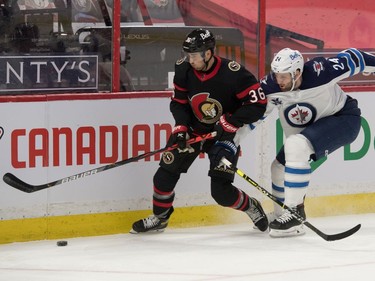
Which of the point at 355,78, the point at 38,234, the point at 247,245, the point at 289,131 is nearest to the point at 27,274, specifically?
the point at 38,234

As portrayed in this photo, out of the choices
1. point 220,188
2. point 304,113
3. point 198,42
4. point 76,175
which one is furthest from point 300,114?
point 76,175

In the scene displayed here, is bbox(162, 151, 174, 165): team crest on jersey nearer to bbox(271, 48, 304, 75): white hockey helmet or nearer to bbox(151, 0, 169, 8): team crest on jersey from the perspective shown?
bbox(271, 48, 304, 75): white hockey helmet

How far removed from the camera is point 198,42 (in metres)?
5.59

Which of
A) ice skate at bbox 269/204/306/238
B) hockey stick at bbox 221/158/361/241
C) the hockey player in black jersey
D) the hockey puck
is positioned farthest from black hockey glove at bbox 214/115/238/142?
the hockey puck

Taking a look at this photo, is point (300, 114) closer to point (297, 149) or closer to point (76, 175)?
point (297, 149)

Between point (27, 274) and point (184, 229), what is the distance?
1355 mm

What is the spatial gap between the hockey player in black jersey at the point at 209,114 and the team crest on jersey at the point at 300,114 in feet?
0.67

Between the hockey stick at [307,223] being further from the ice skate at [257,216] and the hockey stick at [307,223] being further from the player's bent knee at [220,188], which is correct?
the ice skate at [257,216]

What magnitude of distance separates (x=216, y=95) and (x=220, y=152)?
0.92 feet

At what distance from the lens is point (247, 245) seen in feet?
18.5

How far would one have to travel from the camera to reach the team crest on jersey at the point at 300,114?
19.2 feet

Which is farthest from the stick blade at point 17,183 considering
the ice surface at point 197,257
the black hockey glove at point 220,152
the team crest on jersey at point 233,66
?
the team crest on jersey at point 233,66

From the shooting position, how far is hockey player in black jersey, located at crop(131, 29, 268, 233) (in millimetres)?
5656

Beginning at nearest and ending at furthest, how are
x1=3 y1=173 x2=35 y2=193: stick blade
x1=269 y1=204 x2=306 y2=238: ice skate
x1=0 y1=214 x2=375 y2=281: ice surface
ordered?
x1=0 y1=214 x2=375 y2=281: ice surface
x1=3 y1=173 x2=35 y2=193: stick blade
x1=269 y1=204 x2=306 y2=238: ice skate
